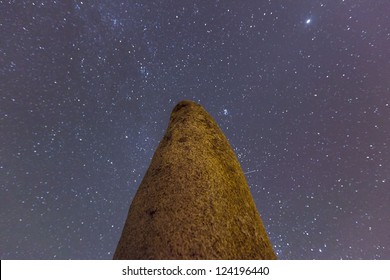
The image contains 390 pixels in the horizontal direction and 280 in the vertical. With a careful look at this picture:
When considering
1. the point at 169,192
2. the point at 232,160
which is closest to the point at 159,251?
the point at 169,192

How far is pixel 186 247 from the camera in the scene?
2.44 metres

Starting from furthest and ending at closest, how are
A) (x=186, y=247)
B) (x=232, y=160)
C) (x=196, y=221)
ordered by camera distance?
(x=232, y=160) → (x=196, y=221) → (x=186, y=247)

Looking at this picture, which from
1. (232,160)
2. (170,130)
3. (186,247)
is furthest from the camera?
(170,130)

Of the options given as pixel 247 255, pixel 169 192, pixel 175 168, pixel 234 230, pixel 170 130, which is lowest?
pixel 247 255

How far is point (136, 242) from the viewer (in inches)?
104

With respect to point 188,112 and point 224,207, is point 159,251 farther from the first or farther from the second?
point 188,112

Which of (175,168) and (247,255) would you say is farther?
(175,168)

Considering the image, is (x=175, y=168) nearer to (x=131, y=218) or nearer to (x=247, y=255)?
(x=131, y=218)

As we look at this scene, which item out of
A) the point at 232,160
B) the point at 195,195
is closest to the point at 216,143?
the point at 232,160

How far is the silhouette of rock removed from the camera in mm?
2506

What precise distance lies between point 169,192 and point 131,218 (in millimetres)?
509

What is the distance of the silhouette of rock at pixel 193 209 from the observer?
2506 mm

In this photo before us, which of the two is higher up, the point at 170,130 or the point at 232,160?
the point at 170,130

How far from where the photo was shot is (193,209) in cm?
270
